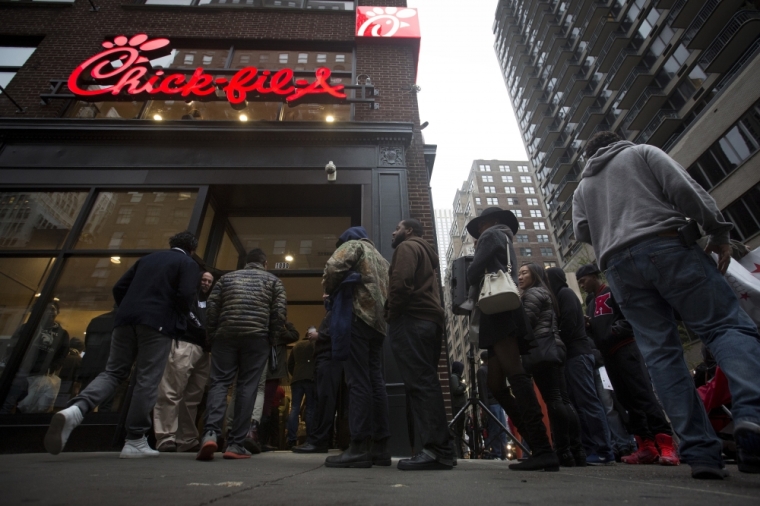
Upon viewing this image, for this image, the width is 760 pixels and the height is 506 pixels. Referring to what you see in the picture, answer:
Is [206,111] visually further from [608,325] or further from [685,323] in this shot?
[685,323]

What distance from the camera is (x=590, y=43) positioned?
36.6m

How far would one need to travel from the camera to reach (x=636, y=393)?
3.59m

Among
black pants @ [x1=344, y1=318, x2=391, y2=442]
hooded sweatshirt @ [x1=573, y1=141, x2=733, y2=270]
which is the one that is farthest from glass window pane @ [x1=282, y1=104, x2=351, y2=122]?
hooded sweatshirt @ [x1=573, y1=141, x2=733, y2=270]

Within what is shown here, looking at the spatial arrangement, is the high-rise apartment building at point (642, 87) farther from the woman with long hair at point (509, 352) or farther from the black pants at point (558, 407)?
the woman with long hair at point (509, 352)

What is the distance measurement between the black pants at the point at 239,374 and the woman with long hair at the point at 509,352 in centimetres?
215

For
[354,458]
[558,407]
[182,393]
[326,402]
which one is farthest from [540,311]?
[182,393]

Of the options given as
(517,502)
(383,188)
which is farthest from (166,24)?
(517,502)

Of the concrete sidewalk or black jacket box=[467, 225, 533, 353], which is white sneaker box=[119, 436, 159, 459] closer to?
the concrete sidewalk

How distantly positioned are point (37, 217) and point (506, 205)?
77.7 m

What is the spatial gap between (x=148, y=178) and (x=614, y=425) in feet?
27.7

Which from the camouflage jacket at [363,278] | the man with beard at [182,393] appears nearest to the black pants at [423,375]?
the camouflage jacket at [363,278]

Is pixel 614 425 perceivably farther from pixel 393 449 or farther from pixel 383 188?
pixel 383 188

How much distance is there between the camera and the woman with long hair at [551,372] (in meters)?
3.09

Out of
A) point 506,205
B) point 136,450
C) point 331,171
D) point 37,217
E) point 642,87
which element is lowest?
point 136,450
